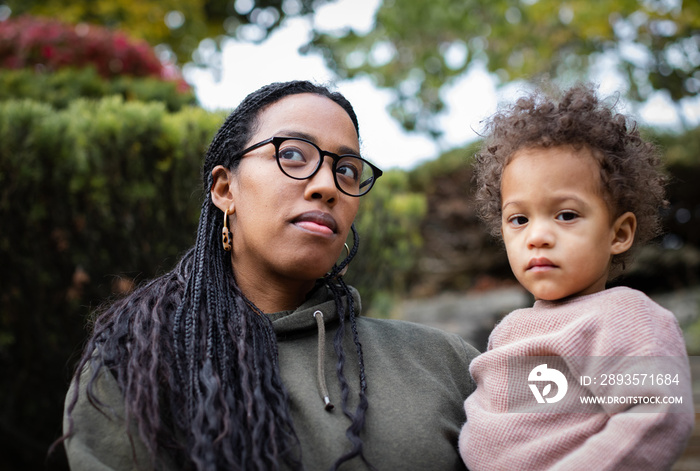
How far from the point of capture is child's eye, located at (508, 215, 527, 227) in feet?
6.29

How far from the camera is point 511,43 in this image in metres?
11.8

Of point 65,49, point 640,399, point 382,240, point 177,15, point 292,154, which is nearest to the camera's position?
point 640,399

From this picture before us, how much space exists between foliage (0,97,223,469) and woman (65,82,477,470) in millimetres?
1478

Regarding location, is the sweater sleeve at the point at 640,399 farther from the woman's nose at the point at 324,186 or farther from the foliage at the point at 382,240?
the foliage at the point at 382,240

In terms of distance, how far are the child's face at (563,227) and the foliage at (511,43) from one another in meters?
6.30

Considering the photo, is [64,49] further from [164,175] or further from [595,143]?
[595,143]

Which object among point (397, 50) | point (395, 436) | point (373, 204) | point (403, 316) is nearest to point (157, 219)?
point (373, 204)

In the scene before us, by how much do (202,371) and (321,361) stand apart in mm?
426

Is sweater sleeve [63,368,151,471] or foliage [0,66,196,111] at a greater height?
foliage [0,66,196,111]

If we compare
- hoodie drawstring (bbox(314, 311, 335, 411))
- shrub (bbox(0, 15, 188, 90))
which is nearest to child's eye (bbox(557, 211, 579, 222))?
hoodie drawstring (bbox(314, 311, 335, 411))

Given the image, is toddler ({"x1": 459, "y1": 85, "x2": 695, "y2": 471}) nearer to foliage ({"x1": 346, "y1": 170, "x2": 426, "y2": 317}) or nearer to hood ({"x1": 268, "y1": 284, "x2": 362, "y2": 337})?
hood ({"x1": 268, "y1": 284, "x2": 362, "y2": 337})

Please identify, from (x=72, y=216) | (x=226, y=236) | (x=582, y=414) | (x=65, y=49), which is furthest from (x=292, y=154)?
(x=65, y=49)

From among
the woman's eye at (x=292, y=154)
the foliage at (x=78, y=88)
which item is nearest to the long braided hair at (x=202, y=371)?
the woman's eye at (x=292, y=154)

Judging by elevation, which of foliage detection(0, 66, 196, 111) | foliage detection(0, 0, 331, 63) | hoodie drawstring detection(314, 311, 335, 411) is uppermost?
foliage detection(0, 0, 331, 63)
